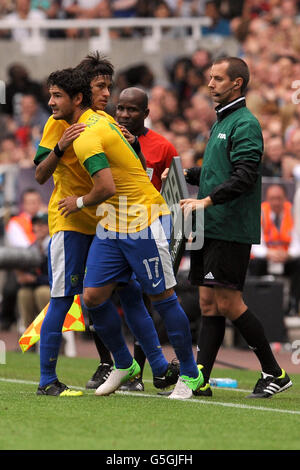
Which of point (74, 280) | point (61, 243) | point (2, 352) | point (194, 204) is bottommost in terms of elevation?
point (2, 352)

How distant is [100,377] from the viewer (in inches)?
333

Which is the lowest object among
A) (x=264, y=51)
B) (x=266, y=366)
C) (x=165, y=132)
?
(x=266, y=366)

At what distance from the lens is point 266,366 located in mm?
7730

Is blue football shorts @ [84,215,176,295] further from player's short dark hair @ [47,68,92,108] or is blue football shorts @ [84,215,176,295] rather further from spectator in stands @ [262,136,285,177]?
spectator in stands @ [262,136,285,177]

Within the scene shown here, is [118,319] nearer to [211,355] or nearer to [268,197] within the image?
[211,355]

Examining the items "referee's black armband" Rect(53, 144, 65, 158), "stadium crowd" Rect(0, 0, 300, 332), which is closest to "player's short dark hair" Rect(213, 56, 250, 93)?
"referee's black armband" Rect(53, 144, 65, 158)

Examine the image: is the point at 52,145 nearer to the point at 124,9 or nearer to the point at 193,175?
the point at 193,175

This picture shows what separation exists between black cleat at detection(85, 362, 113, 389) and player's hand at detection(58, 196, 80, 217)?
1.80m

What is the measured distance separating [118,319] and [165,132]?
10376 mm

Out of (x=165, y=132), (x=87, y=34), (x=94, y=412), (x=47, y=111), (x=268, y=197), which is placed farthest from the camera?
(x=87, y=34)

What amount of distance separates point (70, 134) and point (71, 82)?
0.38 metres

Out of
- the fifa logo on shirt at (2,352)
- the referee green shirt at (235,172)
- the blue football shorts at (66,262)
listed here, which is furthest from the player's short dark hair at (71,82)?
the fifa logo on shirt at (2,352)

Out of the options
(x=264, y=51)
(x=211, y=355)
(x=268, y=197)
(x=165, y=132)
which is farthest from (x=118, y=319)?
(x=264, y=51)

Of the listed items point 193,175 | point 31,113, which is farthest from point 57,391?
point 31,113
